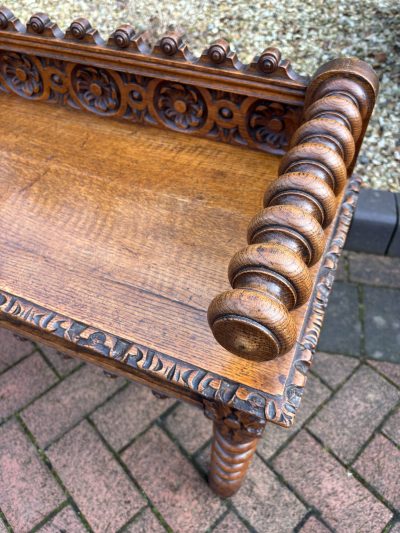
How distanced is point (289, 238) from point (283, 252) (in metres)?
0.06

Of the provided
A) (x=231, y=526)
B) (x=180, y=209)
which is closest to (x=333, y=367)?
(x=231, y=526)

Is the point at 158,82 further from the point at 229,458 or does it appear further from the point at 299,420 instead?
the point at 299,420

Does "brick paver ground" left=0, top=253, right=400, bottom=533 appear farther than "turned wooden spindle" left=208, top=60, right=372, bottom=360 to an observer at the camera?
Yes

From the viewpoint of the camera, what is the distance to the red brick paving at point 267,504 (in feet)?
4.54

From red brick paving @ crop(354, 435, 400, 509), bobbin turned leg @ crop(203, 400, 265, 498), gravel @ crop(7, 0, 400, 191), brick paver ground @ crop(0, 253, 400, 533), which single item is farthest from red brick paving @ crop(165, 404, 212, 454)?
gravel @ crop(7, 0, 400, 191)

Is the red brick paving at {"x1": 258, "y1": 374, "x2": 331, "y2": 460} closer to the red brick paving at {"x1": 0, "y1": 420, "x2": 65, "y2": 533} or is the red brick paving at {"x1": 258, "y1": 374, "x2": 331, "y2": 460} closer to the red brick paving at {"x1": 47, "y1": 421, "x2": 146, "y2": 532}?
the red brick paving at {"x1": 47, "y1": 421, "x2": 146, "y2": 532}

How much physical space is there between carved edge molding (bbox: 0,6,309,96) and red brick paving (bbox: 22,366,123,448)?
1.08m

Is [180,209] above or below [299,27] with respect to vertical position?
below

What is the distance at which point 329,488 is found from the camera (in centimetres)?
144

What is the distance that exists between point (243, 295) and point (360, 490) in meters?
1.07

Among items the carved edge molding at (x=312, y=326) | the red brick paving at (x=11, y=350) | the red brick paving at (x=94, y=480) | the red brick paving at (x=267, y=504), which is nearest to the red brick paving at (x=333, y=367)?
the red brick paving at (x=267, y=504)

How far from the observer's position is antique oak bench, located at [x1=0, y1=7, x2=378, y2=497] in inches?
33.6

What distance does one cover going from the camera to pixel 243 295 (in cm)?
71

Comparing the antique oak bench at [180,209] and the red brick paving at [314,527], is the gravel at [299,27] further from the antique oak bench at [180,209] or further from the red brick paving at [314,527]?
the red brick paving at [314,527]
